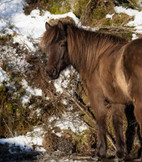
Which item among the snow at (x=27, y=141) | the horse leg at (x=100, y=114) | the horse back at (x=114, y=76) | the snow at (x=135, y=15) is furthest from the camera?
the snow at (x=135, y=15)

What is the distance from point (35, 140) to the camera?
512 centimetres

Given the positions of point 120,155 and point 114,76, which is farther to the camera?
point 120,155

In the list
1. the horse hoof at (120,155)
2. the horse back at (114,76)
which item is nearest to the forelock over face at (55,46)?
the horse back at (114,76)

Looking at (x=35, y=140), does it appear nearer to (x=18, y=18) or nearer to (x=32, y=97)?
(x=32, y=97)

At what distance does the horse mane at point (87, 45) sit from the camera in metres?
4.13

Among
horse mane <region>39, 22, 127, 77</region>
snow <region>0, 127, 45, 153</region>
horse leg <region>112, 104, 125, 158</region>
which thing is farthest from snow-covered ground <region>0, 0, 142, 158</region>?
horse mane <region>39, 22, 127, 77</region>

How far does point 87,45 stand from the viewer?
4242 millimetres

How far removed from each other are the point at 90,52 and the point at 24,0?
499 cm

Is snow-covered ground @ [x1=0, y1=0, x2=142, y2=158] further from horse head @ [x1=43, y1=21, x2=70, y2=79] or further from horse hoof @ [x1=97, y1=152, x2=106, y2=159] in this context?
horse head @ [x1=43, y1=21, x2=70, y2=79]

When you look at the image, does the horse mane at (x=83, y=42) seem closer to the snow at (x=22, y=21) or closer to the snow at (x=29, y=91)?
the snow at (x=29, y=91)

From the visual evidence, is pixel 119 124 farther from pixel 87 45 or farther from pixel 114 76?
pixel 87 45

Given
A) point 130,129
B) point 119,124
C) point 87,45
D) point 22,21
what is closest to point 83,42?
point 87,45

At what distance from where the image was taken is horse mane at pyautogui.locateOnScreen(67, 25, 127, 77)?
4129mm

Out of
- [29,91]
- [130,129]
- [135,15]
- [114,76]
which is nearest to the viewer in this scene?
[114,76]
